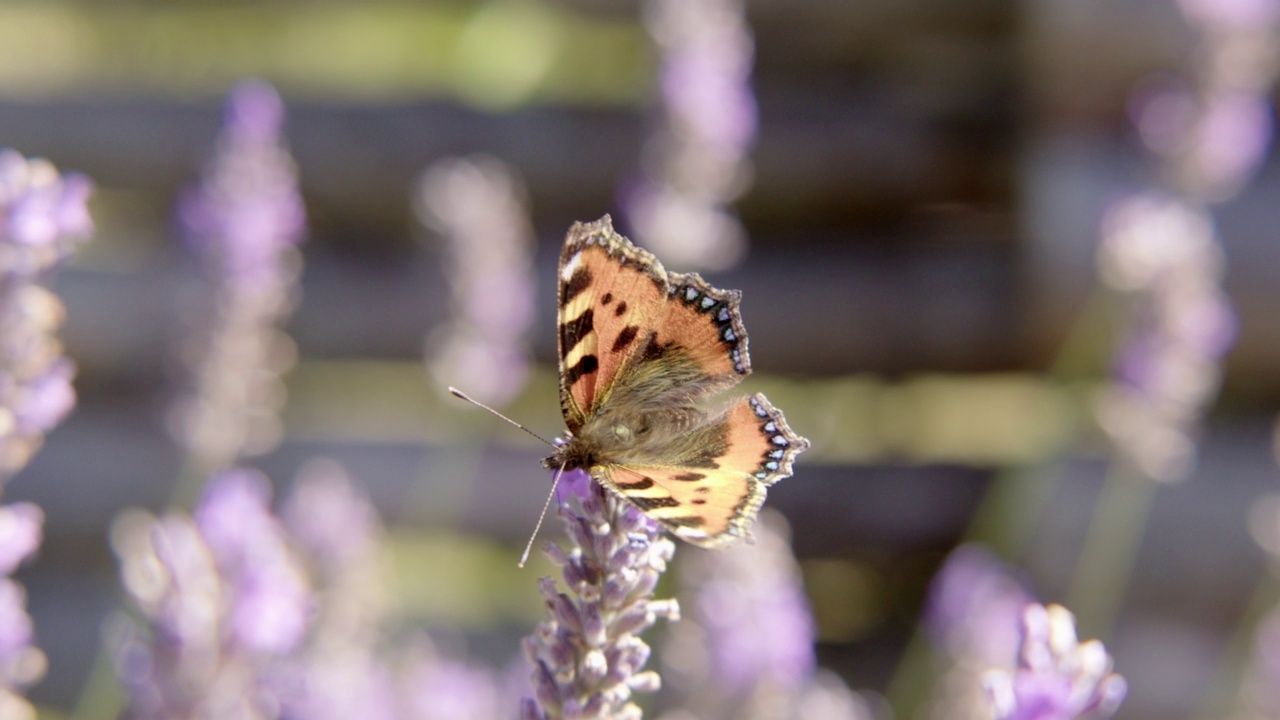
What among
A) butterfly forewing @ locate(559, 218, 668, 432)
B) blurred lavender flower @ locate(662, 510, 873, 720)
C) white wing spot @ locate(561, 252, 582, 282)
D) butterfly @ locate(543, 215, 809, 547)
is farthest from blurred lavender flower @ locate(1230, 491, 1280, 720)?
white wing spot @ locate(561, 252, 582, 282)

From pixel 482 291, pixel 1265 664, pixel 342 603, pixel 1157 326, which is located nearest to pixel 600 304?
pixel 342 603

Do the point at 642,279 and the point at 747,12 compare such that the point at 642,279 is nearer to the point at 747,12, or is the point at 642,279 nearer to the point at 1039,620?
the point at 1039,620

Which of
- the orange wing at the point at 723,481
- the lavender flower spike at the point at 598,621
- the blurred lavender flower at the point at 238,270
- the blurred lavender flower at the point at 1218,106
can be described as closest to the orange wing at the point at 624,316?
the orange wing at the point at 723,481

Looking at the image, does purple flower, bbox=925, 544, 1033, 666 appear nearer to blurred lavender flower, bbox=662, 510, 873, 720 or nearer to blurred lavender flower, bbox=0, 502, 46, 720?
blurred lavender flower, bbox=662, 510, 873, 720

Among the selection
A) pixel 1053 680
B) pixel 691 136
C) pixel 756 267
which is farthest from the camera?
pixel 756 267

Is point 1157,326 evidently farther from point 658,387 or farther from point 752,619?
point 658,387

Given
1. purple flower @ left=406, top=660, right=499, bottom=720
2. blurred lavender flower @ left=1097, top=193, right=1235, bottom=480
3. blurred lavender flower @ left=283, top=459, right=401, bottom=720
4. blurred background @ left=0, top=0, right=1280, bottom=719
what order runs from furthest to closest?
blurred background @ left=0, top=0, right=1280, bottom=719
blurred lavender flower @ left=1097, top=193, right=1235, bottom=480
purple flower @ left=406, top=660, right=499, bottom=720
blurred lavender flower @ left=283, top=459, right=401, bottom=720
